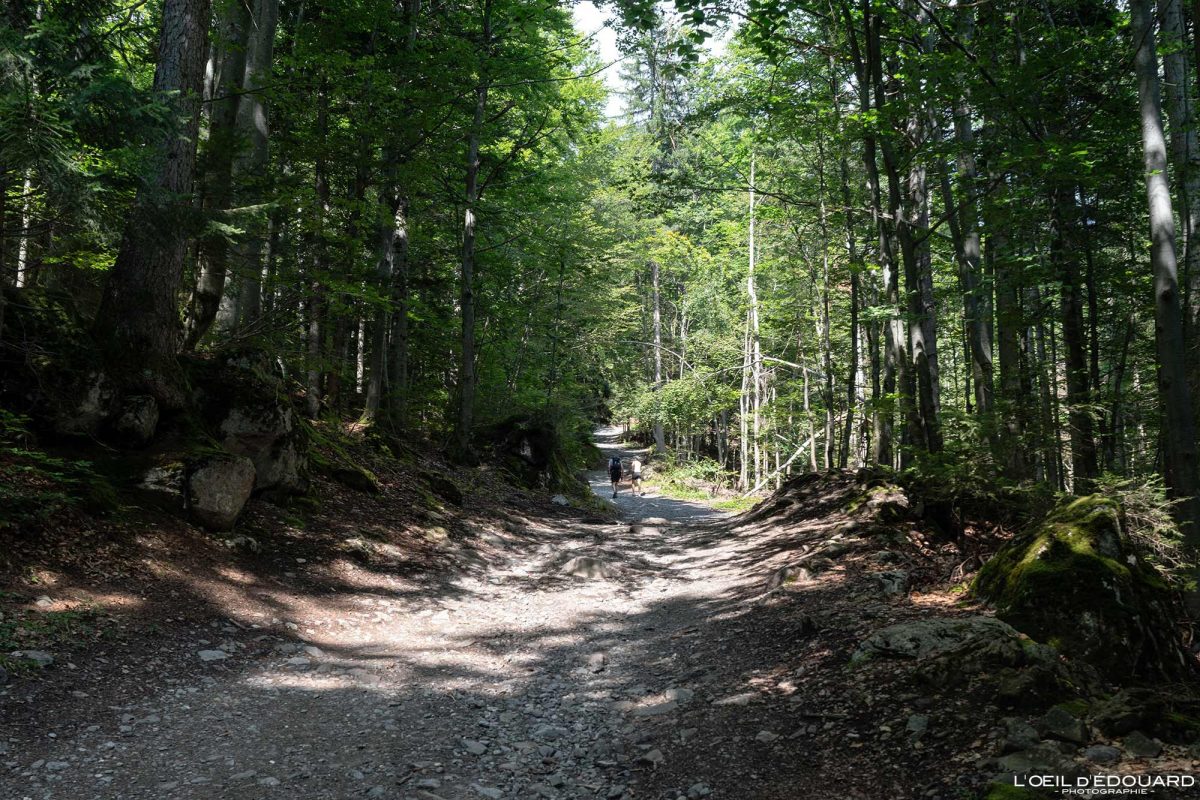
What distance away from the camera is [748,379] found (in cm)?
2694

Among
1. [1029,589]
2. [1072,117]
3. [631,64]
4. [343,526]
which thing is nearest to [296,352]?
[343,526]

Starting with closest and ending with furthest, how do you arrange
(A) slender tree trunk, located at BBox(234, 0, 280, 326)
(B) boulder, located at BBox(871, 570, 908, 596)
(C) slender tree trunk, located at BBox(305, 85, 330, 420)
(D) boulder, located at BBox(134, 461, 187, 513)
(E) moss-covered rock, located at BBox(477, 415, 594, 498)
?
(B) boulder, located at BBox(871, 570, 908, 596) < (D) boulder, located at BBox(134, 461, 187, 513) < (A) slender tree trunk, located at BBox(234, 0, 280, 326) < (C) slender tree trunk, located at BBox(305, 85, 330, 420) < (E) moss-covered rock, located at BBox(477, 415, 594, 498)

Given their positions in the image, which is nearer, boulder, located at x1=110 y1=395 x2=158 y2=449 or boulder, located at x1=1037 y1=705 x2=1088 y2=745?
boulder, located at x1=1037 y1=705 x2=1088 y2=745

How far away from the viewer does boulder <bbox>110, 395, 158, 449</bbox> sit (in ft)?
21.9

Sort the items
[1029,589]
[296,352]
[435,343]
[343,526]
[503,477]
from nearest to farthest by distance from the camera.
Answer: [1029,589] < [343,526] < [296,352] < [503,477] < [435,343]

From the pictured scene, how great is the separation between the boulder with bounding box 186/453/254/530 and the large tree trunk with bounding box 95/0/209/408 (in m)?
0.97

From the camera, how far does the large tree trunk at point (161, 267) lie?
692 cm

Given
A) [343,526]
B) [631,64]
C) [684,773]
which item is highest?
[631,64]

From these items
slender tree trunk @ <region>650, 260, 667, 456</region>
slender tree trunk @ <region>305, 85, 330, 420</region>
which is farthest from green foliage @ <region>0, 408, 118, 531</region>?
slender tree trunk @ <region>650, 260, 667, 456</region>

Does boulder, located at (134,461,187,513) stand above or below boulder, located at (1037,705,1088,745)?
above

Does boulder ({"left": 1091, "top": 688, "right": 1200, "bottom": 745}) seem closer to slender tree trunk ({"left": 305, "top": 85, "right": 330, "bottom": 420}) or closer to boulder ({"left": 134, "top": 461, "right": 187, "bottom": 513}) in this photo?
boulder ({"left": 134, "top": 461, "right": 187, "bottom": 513})

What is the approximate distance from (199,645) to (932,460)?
7806mm

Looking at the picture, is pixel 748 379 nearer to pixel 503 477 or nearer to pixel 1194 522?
pixel 503 477

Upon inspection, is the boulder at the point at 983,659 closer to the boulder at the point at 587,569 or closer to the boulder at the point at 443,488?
the boulder at the point at 587,569
